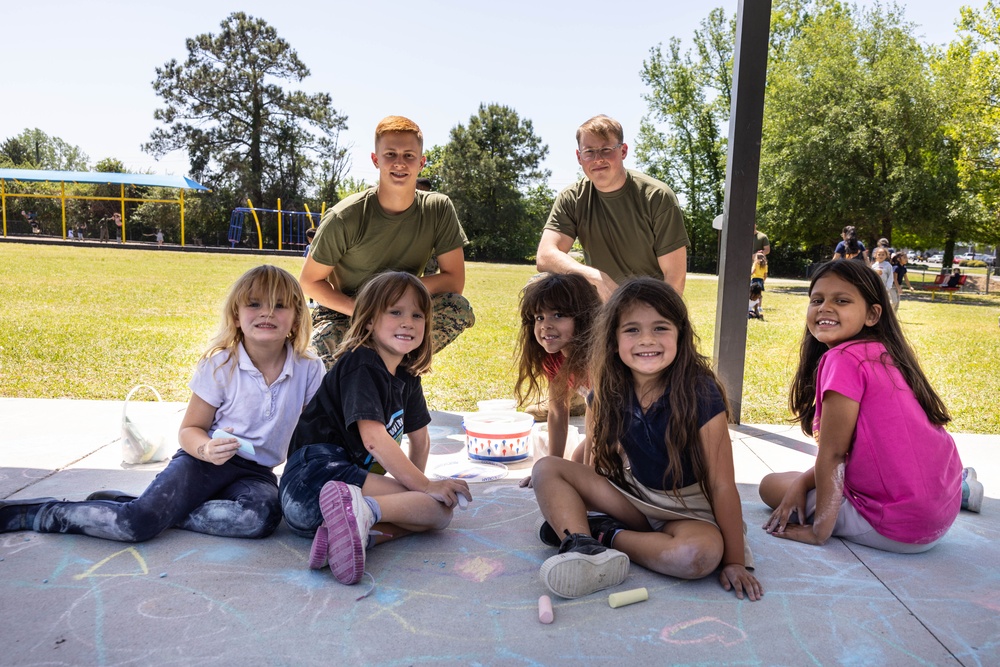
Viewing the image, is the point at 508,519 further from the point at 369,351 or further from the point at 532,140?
the point at 532,140

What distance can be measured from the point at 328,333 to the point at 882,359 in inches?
99.5

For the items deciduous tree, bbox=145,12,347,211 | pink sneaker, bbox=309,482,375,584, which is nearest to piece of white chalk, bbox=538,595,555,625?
pink sneaker, bbox=309,482,375,584

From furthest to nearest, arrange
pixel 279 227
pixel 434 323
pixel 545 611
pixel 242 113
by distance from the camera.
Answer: pixel 242 113
pixel 279 227
pixel 434 323
pixel 545 611

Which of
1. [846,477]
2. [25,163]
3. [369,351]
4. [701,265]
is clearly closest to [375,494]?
[369,351]

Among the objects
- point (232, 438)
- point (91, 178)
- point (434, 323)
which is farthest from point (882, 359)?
point (91, 178)

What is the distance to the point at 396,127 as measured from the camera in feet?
11.8

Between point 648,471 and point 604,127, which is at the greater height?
point 604,127

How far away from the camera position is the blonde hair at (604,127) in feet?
12.0

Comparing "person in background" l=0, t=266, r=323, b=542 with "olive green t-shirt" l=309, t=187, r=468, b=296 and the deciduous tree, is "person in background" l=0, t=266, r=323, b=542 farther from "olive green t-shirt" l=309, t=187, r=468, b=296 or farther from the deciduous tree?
the deciduous tree

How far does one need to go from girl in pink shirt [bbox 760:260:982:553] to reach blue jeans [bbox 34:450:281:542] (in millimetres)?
1733

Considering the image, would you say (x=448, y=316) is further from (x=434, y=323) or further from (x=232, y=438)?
(x=232, y=438)

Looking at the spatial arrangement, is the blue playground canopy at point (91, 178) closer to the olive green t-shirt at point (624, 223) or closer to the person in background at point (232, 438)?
the olive green t-shirt at point (624, 223)

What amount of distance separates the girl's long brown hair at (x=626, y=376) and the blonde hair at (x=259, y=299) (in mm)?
1126

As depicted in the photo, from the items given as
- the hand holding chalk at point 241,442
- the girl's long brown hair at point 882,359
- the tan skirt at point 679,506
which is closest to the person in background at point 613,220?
the girl's long brown hair at point 882,359
